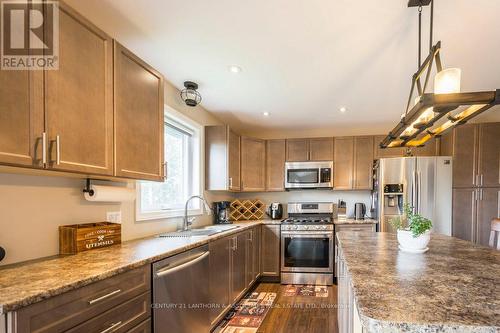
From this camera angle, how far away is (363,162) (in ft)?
14.2

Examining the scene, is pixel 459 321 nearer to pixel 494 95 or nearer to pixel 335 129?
pixel 494 95

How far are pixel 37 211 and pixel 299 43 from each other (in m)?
1.92

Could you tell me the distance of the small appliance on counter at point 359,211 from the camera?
14.3 feet

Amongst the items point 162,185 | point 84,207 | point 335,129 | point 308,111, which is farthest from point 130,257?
point 335,129

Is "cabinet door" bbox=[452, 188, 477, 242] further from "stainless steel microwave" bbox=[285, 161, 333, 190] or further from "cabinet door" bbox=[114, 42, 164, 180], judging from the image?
"cabinet door" bbox=[114, 42, 164, 180]

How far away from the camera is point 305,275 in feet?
13.0

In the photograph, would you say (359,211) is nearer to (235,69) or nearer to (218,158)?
(218,158)

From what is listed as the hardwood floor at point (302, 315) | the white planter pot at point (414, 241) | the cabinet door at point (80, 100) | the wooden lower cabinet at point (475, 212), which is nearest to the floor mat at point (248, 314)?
the hardwood floor at point (302, 315)

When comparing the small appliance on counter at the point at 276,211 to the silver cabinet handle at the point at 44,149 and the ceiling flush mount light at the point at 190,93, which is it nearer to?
the ceiling flush mount light at the point at 190,93

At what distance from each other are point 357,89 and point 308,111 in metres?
0.89

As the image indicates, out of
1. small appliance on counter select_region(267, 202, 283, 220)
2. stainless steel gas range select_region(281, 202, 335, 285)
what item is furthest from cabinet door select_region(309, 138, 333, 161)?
stainless steel gas range select_region(281, 202, 335, 285)

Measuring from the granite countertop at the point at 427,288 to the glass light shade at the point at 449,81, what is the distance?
0.87 metres

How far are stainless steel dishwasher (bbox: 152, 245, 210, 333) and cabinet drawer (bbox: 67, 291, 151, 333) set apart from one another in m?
0.08

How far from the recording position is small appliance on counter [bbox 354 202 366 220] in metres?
4.35
